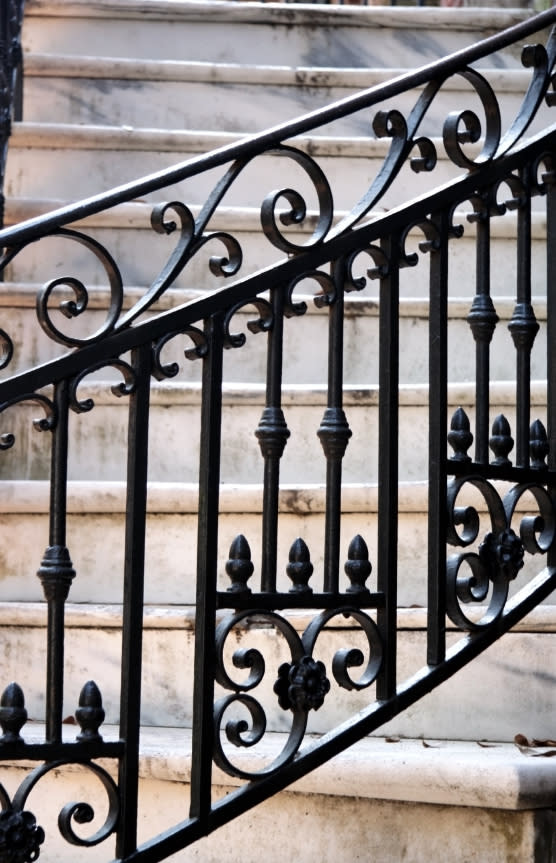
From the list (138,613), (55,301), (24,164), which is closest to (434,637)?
(138,613)

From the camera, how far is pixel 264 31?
162 inches

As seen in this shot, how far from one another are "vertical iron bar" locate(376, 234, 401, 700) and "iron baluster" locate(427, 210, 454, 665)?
5 centimetres

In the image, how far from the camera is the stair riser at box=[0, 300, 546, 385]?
293 centimetres

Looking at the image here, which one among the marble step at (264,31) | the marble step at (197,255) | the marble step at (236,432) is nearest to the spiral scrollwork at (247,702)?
the marble step at (236,432)

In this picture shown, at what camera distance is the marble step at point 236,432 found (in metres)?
2.67

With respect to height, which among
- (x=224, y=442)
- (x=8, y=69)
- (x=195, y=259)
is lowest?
(x=224, y=442)

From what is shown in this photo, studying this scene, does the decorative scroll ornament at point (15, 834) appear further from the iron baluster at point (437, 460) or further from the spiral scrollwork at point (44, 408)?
the iron baluster at point (437, 460)

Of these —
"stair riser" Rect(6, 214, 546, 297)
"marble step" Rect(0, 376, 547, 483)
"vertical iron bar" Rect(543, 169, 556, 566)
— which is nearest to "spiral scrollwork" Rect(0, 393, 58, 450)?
"vertical iron bar" Rect(543, 169, 556, 566)

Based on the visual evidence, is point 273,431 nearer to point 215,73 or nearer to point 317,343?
point 317,343

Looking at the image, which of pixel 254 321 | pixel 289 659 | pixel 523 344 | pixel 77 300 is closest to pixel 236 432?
pixel 289 659

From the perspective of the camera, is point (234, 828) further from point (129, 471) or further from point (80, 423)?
point (80, 423)

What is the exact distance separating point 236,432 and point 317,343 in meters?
0.39

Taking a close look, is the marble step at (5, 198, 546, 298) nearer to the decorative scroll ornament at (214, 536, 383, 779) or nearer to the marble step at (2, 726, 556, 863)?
the marble step at (2, 726, 556, 863)

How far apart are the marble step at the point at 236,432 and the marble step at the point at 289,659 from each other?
45 cm
